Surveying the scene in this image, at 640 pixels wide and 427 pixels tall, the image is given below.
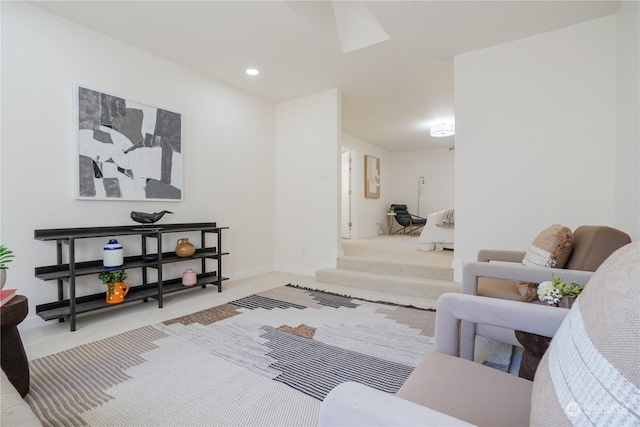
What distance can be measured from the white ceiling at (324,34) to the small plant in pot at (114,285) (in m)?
2.27

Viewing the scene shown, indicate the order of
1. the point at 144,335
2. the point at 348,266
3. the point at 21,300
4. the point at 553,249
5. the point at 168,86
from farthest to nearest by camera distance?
the point at 348,266 < the point at 168,86 < the point at 144,335 < the point at 553,249 < the point at 21,300

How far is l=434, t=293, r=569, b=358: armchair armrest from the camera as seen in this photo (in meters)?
0.89

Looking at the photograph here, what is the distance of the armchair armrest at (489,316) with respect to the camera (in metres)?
0.89

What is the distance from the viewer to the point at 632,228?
Answer: 7.00 ft

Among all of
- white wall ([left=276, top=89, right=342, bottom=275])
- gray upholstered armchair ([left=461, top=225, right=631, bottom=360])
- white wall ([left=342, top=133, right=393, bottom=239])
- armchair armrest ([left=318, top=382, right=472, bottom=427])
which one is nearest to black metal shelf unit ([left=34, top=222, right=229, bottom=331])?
white wall ([left=276, top=89, right=342, bottom=275])

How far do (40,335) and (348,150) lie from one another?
5.89 metres

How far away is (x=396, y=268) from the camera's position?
379cm

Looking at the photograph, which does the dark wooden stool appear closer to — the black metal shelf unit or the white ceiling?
the white ceiling

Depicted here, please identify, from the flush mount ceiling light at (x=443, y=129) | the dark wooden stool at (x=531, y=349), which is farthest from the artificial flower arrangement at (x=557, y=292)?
the flush mount ceiling light at (x=443, y=129)

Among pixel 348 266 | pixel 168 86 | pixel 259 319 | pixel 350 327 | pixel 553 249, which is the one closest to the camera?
pixel 553 249

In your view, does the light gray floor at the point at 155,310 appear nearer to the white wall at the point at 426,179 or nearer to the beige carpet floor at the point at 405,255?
the beige carpet floor at the point at 405,255

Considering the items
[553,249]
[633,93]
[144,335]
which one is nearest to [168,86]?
[144,335]

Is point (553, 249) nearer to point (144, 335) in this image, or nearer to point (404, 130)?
point (144, 335)

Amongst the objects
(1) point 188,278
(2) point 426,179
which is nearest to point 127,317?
(1) point 188,278
